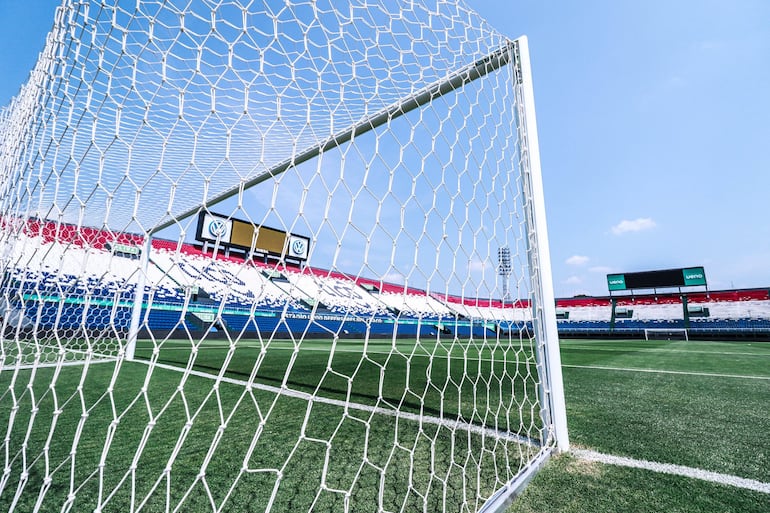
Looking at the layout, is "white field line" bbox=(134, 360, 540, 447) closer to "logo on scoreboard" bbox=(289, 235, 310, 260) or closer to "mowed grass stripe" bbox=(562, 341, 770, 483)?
"mowed grass stripe" bbox=(562, 341, 770, 483)

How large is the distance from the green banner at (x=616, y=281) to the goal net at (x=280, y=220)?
92.7 ft

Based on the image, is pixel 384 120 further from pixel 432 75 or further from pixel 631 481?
pixel 631 481

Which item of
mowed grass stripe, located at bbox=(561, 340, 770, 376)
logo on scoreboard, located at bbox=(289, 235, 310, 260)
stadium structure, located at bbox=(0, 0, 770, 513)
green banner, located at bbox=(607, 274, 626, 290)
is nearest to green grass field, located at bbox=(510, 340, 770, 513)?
stadium structure, located at bbox=(0, 0, 770, 513)

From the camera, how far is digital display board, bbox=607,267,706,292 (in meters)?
24.0

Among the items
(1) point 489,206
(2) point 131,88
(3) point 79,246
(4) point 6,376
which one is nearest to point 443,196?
(1) point 489,206

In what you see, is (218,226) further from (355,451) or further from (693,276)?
(693,276)

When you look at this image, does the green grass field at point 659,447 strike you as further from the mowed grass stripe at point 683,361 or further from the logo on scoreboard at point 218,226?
the mowed grass stripe at point 683,361

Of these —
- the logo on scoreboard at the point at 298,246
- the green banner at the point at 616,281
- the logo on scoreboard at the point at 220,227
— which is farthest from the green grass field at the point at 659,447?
the green banner at the point at 616,281

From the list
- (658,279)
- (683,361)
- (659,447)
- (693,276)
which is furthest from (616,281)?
(659,447)

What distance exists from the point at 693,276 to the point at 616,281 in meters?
4.37

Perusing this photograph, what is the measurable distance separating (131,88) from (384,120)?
1384mm

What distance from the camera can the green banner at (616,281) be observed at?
2577 cm

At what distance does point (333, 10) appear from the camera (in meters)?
1.50

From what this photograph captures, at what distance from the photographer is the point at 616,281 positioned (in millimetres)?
26094
